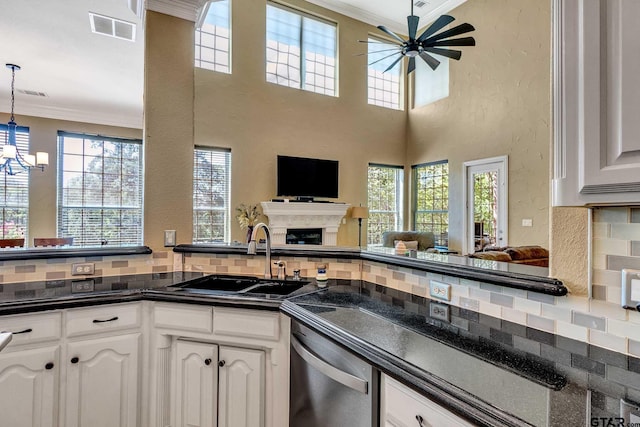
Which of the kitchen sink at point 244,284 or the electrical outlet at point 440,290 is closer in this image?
the electrical outlet at point 440,290

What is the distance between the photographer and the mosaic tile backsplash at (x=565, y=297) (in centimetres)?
98

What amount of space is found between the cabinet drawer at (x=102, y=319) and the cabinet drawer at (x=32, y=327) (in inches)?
1.9

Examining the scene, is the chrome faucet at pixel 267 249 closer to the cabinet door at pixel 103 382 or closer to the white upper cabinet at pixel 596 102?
the cabinet door at pixel 103 382

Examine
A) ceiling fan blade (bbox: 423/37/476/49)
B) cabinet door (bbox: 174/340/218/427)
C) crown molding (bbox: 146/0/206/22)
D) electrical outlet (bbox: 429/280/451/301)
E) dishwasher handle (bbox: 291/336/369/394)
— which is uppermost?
ceiling fan blade (bbox: 423/37/476/49)

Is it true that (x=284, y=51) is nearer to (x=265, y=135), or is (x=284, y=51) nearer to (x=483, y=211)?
(x=265, y=135)

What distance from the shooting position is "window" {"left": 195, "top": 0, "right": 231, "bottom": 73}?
5840mm

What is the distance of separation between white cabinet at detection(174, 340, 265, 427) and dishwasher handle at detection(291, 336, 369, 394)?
28cm

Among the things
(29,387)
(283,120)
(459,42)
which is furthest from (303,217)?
(29,387)

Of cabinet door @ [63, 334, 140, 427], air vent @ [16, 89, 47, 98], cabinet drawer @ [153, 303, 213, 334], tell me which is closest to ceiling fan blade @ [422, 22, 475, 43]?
cabinet drawer @ [153, 303, 213, 334]

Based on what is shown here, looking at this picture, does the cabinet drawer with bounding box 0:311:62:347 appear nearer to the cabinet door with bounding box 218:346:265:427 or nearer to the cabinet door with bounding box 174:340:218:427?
the cabinet door with bounding box 174:340:218:427

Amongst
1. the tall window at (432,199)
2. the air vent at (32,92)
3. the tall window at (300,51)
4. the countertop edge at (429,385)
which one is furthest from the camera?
the tall window at (432,199)

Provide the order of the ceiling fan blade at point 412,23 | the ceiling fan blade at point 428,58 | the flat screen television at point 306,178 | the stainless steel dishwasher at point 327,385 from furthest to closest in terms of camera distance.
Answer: the flat screen television at point 306,178 < the ceiling fan blade at point 428,58 < the ceiling fan blade at point 412,23 < the stainless steel dishwasher at point 327,385

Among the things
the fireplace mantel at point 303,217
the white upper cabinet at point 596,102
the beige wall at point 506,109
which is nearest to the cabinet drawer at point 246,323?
the white upper cabinet at point 596,102

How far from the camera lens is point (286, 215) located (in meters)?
6.16
